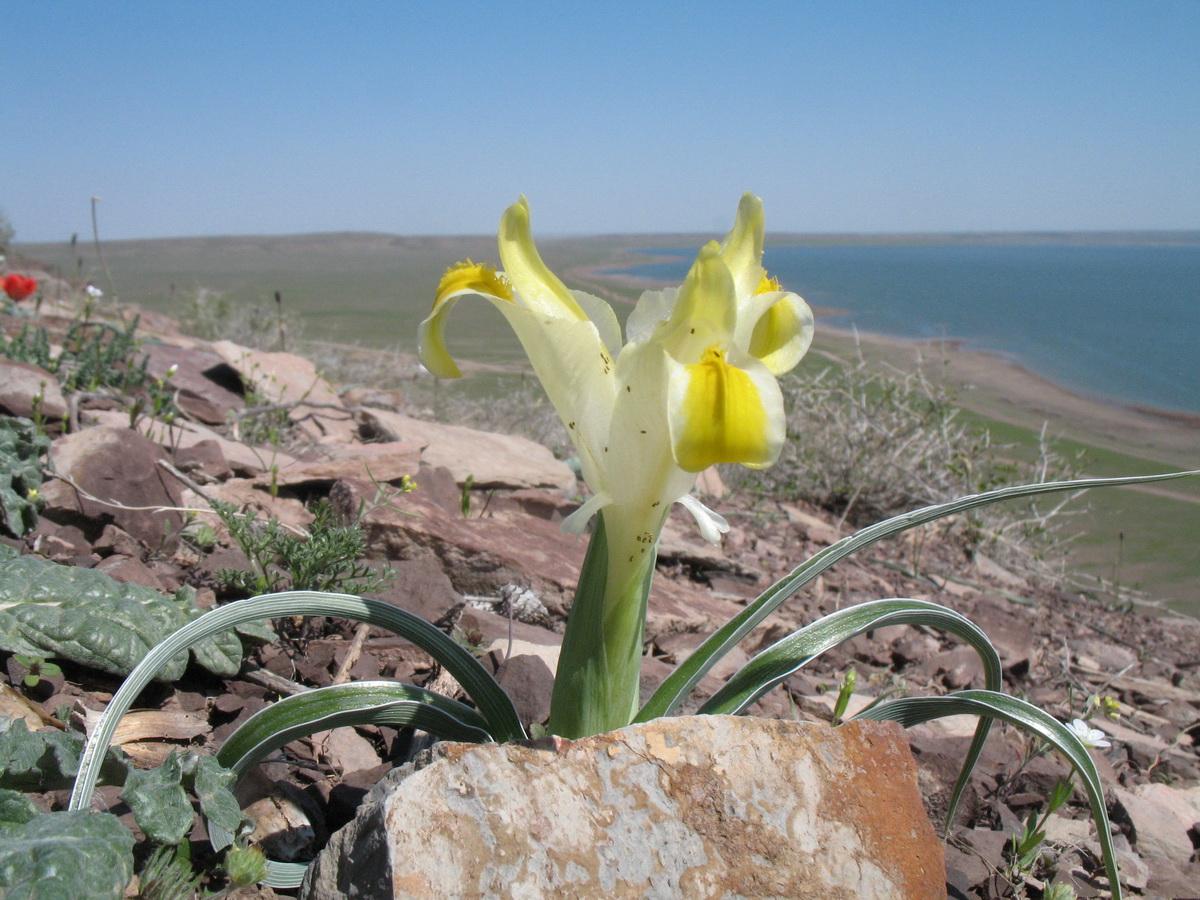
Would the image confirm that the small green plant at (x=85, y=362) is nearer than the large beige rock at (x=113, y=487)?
No

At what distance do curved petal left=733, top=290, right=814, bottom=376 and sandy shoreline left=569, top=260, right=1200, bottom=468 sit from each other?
526cm

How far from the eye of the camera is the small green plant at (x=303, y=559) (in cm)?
228

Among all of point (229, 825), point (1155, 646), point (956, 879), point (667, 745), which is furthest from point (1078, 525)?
point (229, 825)

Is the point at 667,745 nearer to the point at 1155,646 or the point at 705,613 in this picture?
the point at 705,613

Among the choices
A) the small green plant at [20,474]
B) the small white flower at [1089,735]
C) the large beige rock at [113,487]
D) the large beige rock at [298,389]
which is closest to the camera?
the small white flower at [1089,735]

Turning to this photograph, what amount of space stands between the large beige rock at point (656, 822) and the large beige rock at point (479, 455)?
7.77 feet

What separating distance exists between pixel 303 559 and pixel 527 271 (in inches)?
45.1

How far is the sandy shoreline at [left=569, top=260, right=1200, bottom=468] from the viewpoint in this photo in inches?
376

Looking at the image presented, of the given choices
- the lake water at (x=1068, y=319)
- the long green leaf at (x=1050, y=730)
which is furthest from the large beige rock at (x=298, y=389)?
the lake water at (x=1068, y=319)

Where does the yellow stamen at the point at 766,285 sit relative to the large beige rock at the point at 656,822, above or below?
above

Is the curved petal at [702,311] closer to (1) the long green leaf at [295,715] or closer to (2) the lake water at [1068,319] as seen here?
(1) the long green leaf at [295,715]

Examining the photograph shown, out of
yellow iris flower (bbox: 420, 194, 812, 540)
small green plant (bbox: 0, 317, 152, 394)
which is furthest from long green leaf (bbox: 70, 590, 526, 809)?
small green plant (bbox: 0, 317, 152, 394)

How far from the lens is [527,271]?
1.56 m

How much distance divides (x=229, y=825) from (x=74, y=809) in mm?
231
